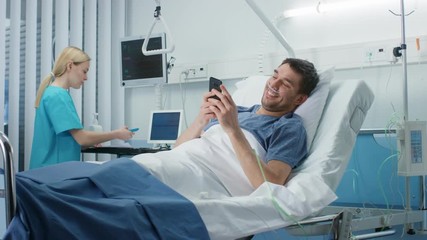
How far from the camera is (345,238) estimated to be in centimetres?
158

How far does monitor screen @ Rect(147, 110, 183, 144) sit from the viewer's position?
326 cm

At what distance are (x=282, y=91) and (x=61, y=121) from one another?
1.36 meters

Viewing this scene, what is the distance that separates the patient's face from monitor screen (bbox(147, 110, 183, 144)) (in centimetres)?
128

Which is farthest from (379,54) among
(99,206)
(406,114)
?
(99,206)

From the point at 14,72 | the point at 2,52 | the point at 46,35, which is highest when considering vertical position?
the point at 46,35

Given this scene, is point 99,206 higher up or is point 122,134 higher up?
point 122,134

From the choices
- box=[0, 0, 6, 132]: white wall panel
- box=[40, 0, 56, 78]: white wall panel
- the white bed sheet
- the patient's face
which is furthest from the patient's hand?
box=[40, 0, 56, 78]: white wall panel

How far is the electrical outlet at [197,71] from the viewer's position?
A: 346 cm

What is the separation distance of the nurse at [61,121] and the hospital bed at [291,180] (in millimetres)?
1116

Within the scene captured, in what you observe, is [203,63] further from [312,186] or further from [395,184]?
[312,186]

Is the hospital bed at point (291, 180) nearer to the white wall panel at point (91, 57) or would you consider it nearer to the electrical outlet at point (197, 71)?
the electrical outlet at point (197, 71)

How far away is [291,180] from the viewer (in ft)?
5.59

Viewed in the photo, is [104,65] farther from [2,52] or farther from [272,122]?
[272,122]

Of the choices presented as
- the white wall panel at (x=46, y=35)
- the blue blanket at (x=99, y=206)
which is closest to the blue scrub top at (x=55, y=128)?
the white wall panel at (x=46, y=35)
